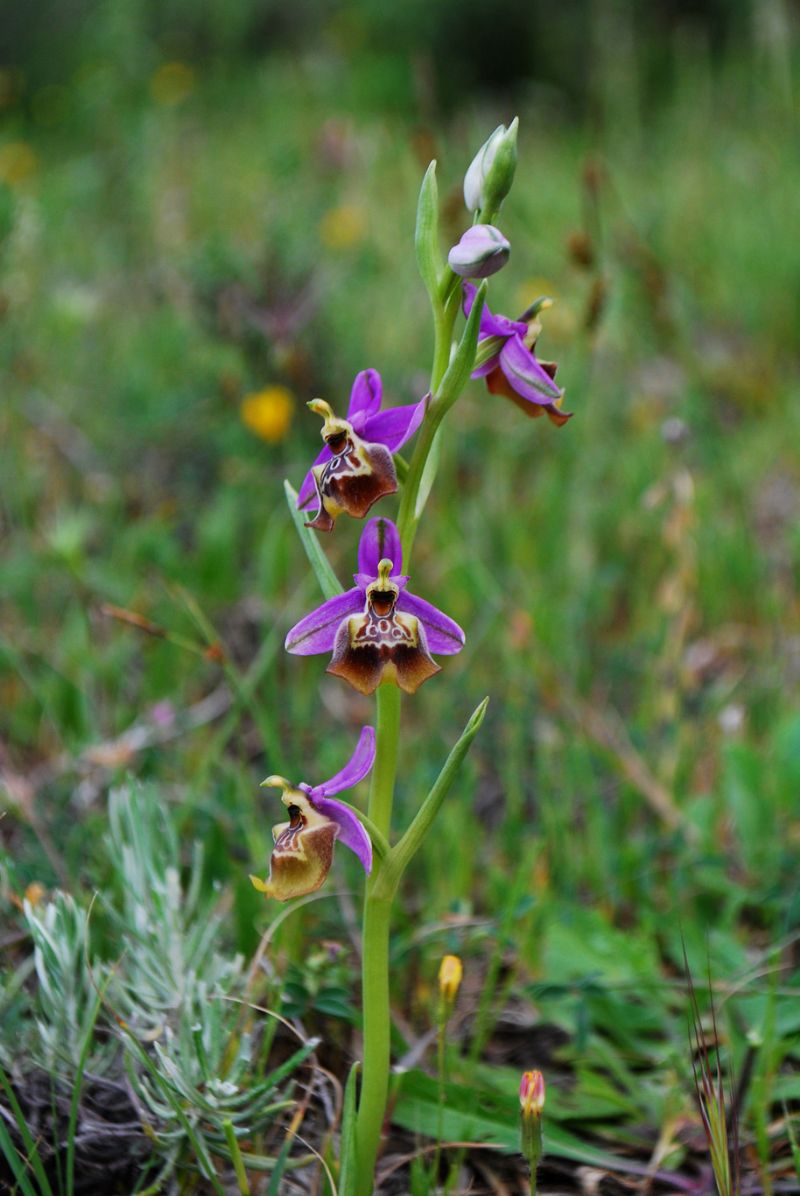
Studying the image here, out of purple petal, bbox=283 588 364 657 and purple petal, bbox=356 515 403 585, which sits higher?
A: purple petal, bbox=356 515 403 585

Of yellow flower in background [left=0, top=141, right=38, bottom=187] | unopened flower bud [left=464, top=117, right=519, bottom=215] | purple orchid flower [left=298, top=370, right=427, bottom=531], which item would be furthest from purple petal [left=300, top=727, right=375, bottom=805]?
yellow flower in background [left=0, top=141, right=38, bottom=187]

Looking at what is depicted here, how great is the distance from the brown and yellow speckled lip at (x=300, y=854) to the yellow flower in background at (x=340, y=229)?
3.36m

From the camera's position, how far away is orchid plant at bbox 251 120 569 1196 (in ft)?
3.82

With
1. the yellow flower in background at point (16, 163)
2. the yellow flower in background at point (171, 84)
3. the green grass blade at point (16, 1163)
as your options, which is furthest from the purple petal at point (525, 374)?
the yellow flower in background at point (171, 84)

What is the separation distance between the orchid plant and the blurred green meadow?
22cm

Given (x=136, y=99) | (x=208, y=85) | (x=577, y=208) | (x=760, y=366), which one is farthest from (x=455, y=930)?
(x=208, y=85)

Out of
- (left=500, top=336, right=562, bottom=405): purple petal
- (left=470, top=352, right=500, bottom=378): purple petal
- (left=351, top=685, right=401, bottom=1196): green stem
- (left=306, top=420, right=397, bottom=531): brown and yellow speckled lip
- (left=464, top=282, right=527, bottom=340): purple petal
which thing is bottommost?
(left=351, top=685, right=401, bottom=1196): green stem

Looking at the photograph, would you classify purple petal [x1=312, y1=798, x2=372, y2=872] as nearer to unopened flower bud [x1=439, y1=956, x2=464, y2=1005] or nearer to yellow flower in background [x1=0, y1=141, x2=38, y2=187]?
unopened flower bud [x1=439, y1=956, x2=464, y2=1005]

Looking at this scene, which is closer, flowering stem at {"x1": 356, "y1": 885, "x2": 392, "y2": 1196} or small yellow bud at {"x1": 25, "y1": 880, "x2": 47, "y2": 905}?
flowering stem at {"x1": 356, "y1": 885, "x2": 392, "y2": 1196}

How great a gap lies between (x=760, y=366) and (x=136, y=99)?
3470mm

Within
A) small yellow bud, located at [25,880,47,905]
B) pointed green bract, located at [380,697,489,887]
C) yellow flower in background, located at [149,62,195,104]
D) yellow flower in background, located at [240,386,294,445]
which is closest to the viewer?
pointed green bract, located at [380,697,489,887]

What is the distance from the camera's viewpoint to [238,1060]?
131cm

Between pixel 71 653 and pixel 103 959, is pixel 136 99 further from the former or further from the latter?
pixel 103 959

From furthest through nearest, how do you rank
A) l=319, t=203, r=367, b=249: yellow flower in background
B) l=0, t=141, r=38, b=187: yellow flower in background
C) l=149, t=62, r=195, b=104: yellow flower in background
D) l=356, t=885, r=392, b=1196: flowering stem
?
1. l=149, t=62, r=195, b=104: yellow flower in background
2. l=0, t=141, r=38, b=187: yellow flower in background
3. l=319, t=203, r=367, b=249: yellow flower in background
4. l=356, t=885, r=392, b=1196: flowering stem
